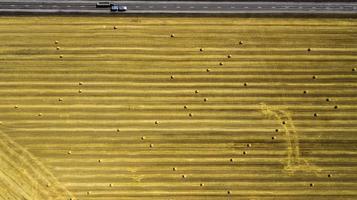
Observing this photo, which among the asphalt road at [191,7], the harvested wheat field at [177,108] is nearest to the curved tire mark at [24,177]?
the harvested wheat field at [177,108]

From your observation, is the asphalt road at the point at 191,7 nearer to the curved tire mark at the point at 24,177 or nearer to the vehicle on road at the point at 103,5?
the vehicle on road at the point at 103,5

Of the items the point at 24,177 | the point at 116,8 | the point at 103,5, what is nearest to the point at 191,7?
the point at 116,8

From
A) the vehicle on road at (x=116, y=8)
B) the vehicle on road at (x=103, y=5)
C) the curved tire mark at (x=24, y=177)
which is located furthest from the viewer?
the vehicle on road at (x=103, y=5)

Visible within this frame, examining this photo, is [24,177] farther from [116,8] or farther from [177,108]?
[116,8]

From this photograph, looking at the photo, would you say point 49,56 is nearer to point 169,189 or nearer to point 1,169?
point 1,169

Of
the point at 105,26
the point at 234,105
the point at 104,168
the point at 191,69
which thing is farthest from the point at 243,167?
the point at 105,26

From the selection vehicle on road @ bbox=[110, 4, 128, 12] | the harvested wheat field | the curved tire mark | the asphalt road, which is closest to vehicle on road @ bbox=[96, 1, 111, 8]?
the asphalt road

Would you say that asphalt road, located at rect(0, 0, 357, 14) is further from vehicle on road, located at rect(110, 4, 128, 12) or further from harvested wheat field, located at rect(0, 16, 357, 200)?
harvested wheat field, located at rect(0, 16, 357, 200)
